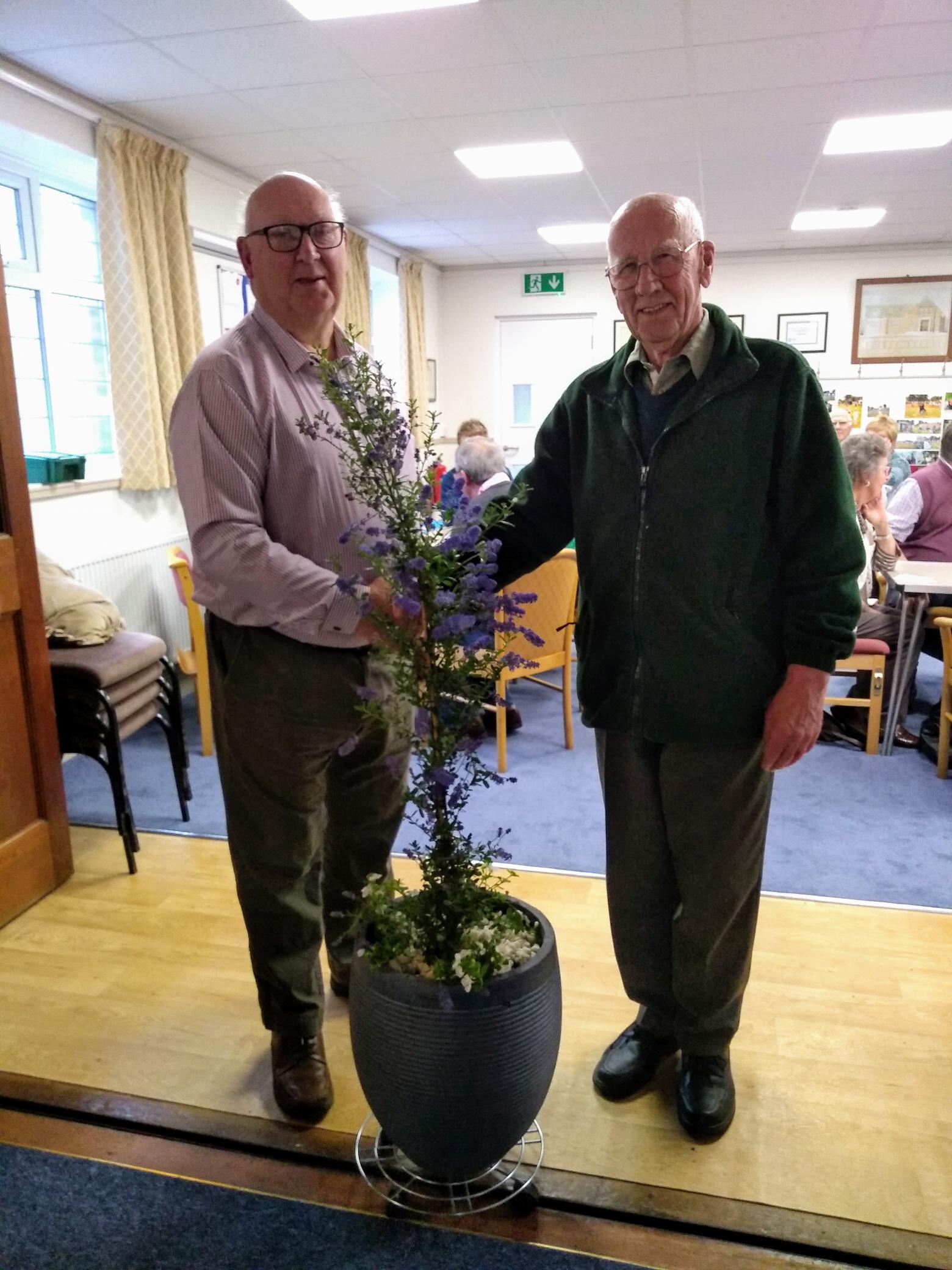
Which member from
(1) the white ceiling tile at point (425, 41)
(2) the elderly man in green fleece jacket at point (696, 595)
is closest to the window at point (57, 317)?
(1) the white ceiling tile at point (425, 41)

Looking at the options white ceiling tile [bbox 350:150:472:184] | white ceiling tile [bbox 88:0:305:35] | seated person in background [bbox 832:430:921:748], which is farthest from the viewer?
white ceiling tile [bbox 350:150:472:184]

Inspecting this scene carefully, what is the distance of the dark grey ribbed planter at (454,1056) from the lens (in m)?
1.34

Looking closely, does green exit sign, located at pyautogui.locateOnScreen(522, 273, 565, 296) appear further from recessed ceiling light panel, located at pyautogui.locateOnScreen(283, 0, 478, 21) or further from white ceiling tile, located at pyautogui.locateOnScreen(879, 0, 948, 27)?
recessed ceiling light panel, located at pyautogui.locateOnScreen(283, 0, 478, 21)

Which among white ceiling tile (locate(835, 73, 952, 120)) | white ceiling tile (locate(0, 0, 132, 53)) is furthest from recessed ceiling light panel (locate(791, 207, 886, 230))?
white ceiling tile (locate(0, 0, 132, 53))

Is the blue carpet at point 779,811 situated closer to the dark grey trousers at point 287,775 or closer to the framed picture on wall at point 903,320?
the dark grey trousers at point 287,775

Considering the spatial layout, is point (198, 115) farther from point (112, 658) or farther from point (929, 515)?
point (929, 515)

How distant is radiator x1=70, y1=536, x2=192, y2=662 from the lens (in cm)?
420

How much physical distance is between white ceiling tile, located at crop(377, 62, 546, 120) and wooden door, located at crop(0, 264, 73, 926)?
7.86 ft

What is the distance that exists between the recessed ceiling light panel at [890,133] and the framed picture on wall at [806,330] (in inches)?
124

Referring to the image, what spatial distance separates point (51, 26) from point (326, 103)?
1.25 metres

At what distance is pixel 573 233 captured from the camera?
7.25m

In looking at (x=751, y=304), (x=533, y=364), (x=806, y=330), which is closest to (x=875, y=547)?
(x=806, y=330)

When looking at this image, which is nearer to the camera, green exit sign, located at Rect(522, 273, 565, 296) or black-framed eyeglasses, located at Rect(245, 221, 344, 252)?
black-framed eyeglasses, located at Rect(245, 221, 344, 252)

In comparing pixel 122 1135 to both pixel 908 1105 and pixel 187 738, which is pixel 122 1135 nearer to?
pixel 908 1105
